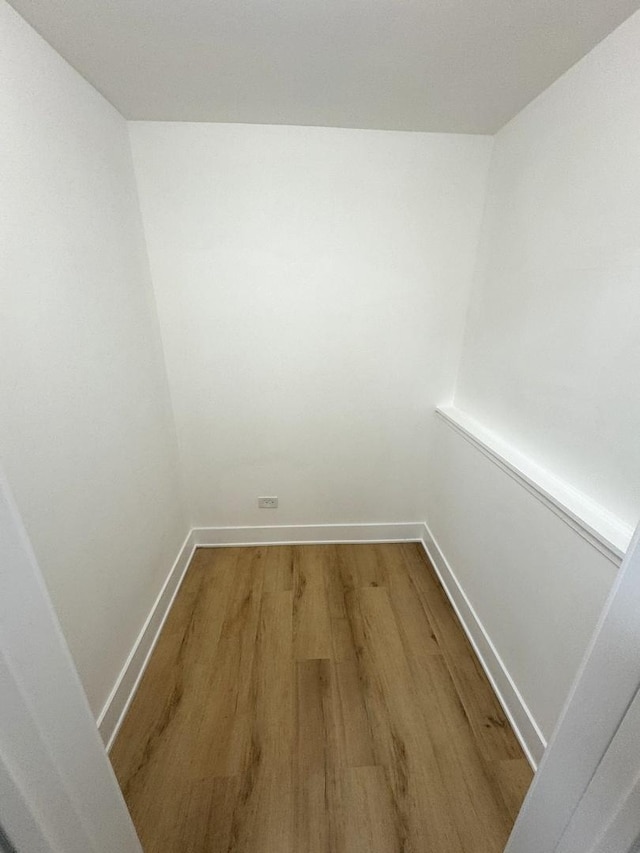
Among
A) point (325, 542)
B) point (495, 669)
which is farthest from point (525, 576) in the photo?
point (325, 542)

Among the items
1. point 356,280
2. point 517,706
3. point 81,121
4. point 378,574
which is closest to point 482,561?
point 517,706

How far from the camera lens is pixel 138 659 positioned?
1442mm

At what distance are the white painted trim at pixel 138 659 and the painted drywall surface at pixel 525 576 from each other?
1.46 m

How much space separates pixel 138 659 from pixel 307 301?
175 cm

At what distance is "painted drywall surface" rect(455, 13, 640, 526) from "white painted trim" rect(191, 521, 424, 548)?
1024 millimetres

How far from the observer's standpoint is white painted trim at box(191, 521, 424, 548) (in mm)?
2207

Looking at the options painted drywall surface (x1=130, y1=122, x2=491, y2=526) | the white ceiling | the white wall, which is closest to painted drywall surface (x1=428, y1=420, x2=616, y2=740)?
the white wall

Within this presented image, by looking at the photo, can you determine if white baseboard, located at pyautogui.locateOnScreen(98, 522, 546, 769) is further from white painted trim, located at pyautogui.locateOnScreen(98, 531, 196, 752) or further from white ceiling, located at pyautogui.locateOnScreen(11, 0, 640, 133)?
white ceiling, located at pyautogui.locateOnScreen(11, 0, 640, 133)

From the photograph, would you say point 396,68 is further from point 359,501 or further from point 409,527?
point 409,527

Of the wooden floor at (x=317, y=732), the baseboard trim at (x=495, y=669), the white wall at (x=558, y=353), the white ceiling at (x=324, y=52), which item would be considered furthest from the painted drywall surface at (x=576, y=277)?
the wooden floor at (x=317, y=732)

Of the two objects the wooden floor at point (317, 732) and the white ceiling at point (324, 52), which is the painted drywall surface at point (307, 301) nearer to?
the white ceiling at point (324, 52)

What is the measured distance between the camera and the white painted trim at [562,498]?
0.92m

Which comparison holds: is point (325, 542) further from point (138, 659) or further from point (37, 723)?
point (37, 723)

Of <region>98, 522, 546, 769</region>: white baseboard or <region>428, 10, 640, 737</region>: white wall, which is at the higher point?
<region>428, 10, 640, 737</region>: white wall
